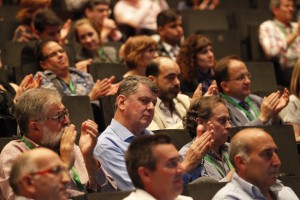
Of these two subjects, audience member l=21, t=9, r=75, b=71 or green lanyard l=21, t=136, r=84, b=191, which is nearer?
green lanyard l=21, t=136, r=84, b=191

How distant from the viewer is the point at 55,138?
11.0 ft

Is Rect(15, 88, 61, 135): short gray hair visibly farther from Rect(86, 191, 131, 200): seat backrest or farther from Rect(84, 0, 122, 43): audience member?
Rect(84, 0, 122, 43): audience member

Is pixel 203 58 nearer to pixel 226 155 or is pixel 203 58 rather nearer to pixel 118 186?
pixel 226 155

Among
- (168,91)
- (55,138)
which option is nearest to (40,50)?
(168,91)

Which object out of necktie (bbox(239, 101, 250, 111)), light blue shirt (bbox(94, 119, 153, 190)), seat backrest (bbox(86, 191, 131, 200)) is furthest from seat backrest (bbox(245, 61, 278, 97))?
seat backrest (bbox(86, 191, 131, 200))

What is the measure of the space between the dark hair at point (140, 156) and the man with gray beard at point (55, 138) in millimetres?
476

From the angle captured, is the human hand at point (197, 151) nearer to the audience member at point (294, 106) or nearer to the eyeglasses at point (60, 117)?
the eyeglasses at point (60, 117)

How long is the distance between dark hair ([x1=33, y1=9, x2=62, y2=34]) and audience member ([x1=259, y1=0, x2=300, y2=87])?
5.46 feet

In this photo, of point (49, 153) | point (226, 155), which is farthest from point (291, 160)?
point (49, 153)

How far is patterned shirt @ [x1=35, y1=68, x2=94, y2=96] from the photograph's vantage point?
468cm

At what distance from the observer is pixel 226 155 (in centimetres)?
374

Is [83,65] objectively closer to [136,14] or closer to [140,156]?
[136,14]

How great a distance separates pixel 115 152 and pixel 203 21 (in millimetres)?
3175

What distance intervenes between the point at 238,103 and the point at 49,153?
2245 millimetres
